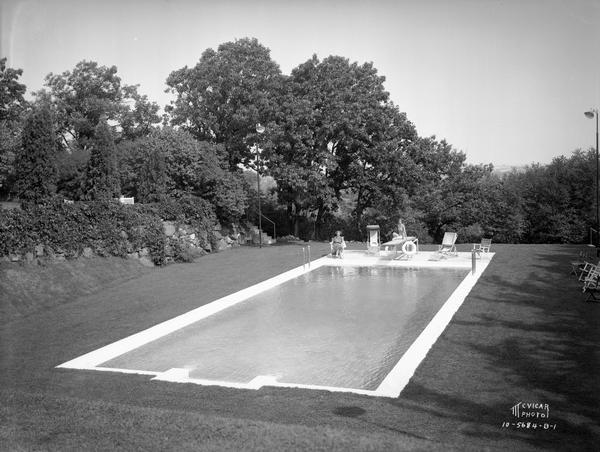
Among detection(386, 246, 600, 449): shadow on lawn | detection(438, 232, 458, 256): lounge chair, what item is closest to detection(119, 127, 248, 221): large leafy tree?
detection(438, 232, 458, 256): lounge chair

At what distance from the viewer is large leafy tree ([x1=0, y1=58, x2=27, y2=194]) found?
22.8 meters

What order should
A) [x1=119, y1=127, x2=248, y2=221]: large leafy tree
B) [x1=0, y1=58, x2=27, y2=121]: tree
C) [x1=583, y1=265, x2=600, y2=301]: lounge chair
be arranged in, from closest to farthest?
[x1=583, y1=265, x2=600, y2=301]: lounge chair
[x1=119, y1=127, x2=248, y2=221]: large leafy tree
[x1=0, y1=58, x2=27, y2=121]: tree

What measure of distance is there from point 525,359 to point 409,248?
9.39m

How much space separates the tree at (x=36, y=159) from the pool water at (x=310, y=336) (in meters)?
6.42

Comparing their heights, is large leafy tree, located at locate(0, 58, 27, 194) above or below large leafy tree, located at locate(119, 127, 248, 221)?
above

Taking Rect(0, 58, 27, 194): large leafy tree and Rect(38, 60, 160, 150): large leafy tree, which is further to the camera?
Rect(38, 60, 160, 150): large leafy tree

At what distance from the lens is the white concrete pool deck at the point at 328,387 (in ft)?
22.6

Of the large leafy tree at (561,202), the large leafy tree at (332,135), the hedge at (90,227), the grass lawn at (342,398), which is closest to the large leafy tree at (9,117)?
the hedge at (90,227)

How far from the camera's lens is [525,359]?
24.0 feet

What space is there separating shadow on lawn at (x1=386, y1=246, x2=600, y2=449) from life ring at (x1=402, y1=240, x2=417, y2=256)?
3.92 meters

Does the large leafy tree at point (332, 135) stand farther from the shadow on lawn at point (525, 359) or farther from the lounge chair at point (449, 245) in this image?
the shadow on lawn at point (525, 359)

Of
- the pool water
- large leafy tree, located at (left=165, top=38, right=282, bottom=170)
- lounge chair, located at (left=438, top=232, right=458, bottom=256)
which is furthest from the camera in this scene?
large leafy tree, located at (left=165, top=38, right=282, bottom=170)

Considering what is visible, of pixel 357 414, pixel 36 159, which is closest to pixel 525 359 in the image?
pixel 357 414

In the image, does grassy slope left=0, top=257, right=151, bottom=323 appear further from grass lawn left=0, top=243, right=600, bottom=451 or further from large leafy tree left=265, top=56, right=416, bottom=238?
large leafy tree left=265, top=56, right=416, bottom=238
